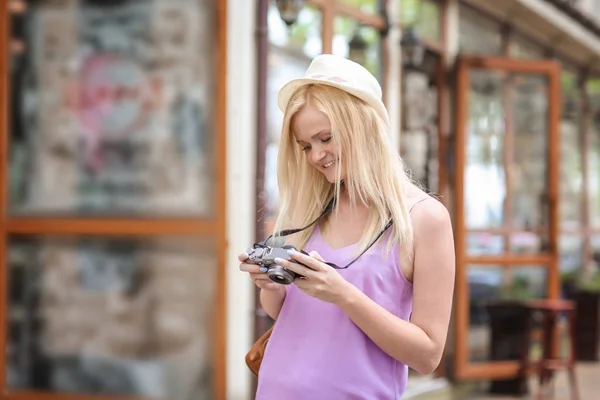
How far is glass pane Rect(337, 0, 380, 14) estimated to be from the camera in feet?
26.3

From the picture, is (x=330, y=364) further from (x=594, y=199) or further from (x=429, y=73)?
(x=594, y=199)

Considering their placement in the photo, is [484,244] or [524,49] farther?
[524,49]

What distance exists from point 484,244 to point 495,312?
2.00ft

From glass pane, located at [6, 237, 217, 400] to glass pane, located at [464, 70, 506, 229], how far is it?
3.56 meters

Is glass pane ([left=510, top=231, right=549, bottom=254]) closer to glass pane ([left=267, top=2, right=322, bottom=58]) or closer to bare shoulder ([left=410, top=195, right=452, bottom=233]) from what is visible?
glass pane ([left=267, top=2, right=322, bottom=58])

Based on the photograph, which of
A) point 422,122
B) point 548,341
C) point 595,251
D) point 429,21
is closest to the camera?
point 548,341

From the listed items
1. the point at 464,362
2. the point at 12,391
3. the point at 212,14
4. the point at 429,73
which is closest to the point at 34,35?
the point at 212,14

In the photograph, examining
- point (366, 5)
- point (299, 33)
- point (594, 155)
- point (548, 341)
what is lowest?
point (548, 341)

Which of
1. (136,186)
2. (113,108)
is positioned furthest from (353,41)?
(136,186)

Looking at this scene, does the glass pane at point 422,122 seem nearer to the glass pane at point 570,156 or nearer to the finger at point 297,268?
the glass pane at point 570,156

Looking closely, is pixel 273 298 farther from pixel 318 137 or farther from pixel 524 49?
pixel 524 49

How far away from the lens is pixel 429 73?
941cm

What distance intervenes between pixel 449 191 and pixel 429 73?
1079mm

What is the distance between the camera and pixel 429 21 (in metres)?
9.34
